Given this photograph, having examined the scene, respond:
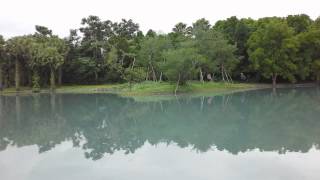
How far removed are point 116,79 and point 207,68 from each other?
13.8 metres

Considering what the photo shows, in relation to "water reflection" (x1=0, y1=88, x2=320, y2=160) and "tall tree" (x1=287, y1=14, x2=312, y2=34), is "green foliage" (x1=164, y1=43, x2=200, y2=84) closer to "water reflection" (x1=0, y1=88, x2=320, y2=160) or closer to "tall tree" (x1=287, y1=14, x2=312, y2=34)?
"water reflection" (x1=0, y1=88, x2=320, y2=160)

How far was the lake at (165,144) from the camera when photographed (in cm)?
1362

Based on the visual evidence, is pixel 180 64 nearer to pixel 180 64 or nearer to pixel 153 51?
pixel 180 64

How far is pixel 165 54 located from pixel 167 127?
2665 cm

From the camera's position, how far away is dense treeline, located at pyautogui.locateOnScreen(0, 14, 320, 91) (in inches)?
2189

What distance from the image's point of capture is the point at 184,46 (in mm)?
51531

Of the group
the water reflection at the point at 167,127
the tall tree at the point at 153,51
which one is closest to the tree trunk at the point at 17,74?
the tall tree at the point at 153,51

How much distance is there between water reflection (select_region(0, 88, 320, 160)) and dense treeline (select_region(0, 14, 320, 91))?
663 inches

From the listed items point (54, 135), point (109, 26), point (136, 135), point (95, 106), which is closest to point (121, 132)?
point (136, 135)

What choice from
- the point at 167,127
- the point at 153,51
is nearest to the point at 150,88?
the point at 153,51

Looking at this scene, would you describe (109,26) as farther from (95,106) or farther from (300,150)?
(300,150)

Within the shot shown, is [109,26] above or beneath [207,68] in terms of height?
above

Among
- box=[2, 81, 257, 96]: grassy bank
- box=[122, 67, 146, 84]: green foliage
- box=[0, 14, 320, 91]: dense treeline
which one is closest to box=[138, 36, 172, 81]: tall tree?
box=[0, 14, 320, 91]: dense treeline

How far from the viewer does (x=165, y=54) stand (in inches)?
1960
